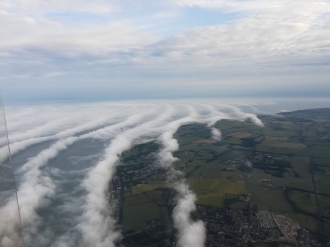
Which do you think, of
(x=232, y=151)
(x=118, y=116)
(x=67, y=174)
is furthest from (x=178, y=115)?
(x=67, y=174)

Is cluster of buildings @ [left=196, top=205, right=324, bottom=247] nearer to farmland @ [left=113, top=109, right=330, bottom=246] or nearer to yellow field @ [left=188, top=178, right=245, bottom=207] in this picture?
farmland @ [left=113, top=109, right=330, bottom=246]

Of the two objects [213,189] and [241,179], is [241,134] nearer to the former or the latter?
[241,179]

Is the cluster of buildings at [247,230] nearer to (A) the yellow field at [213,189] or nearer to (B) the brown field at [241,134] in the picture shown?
(A) the yellow field at [213,189]

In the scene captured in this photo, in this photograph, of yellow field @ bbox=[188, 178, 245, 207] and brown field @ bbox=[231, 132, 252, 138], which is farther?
brown field @ bbox=[231, 132, 252, 138]

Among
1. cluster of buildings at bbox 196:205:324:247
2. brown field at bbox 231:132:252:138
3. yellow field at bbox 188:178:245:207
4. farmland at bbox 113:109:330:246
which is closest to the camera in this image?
cluster of buildings at bbox 196:205:324:247

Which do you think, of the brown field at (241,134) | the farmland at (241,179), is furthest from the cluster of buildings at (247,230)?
the brown field at (241,134)

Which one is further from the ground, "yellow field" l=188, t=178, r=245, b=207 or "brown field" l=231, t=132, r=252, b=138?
"brown field" l=231, t=132, r=252, b=138

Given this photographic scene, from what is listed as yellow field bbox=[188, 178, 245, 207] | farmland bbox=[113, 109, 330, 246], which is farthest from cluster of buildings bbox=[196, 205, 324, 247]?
yellow field bbox=[188, 178, 245, 207]

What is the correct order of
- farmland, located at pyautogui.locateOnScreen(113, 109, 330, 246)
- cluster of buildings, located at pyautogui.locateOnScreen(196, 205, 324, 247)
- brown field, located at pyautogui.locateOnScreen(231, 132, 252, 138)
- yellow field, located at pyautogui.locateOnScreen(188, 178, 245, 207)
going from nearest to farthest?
1. cluster of buildings, located at pyautogui.locateOnScreen(196, 205, 324, 247)
2. farmland, located at pyautogui.locateOnScreen(113, 109, 330, 246)
3. yellow field, located at pyautogui.locateOnScreen(188, 178, 245, 207)
4. brown field, located at pyautogui.locateOnScreen(231, 132, 252, 138)
